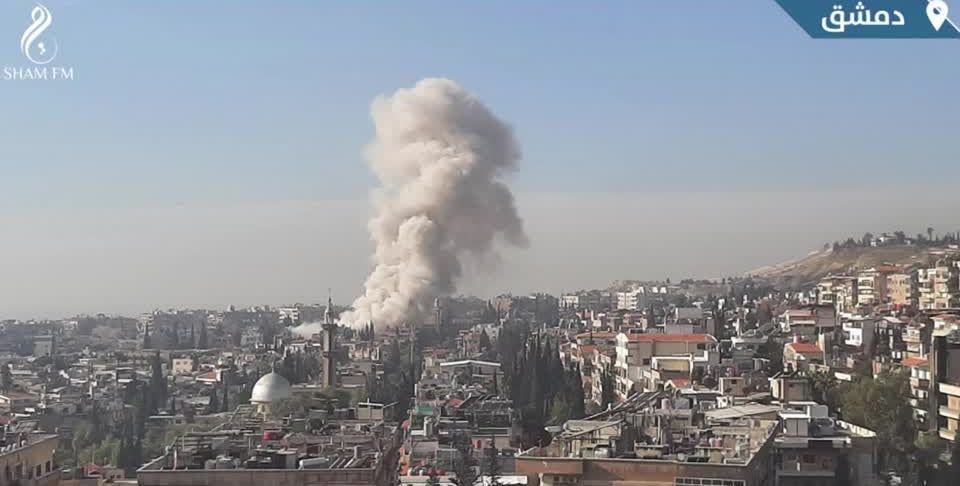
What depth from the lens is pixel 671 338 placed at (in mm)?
35406

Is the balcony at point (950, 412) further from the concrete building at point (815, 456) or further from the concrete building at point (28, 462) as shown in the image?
the concrete building at point (28, 462)

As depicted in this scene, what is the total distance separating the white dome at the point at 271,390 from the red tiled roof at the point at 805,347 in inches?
507

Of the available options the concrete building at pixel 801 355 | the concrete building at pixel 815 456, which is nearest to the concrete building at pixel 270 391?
the concrete building at pixel 801 355

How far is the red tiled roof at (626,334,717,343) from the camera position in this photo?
115ft

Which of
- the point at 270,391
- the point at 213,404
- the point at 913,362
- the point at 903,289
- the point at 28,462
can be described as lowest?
the point at 213,404

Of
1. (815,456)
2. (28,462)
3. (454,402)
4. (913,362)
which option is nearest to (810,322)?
(913,362)

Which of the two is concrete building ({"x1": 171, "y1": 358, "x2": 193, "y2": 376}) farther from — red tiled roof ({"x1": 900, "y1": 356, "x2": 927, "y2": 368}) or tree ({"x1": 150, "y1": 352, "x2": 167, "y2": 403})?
red tiled roof ({"x1": 900, "y1": 356, "x2": 927, "y2": 368})

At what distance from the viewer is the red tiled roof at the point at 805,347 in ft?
Result: 107

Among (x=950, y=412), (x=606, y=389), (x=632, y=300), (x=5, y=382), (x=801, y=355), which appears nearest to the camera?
(x=950, y=412)

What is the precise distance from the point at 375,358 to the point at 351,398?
1482 cm

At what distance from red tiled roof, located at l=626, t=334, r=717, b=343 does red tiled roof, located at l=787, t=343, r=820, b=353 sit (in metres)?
2.18

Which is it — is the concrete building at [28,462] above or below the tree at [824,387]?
below

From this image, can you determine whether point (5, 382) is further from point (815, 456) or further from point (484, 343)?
point (815, 456)

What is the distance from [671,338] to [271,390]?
34.4ft
